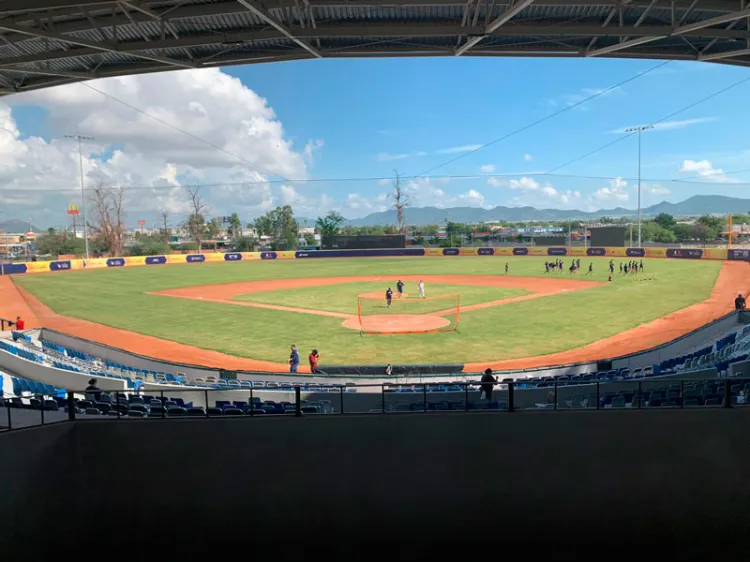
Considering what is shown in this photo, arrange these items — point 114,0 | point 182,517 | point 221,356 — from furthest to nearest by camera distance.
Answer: point 221,356, point 114,0, point 182,517

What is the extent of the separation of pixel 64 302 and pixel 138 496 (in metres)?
37.8

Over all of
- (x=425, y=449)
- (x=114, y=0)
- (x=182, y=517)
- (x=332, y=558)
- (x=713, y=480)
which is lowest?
(x=332, y=558)

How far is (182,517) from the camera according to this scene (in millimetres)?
8820

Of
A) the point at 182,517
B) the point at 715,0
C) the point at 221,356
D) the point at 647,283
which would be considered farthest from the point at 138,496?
the point at 647,283

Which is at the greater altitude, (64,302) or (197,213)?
(197,213)

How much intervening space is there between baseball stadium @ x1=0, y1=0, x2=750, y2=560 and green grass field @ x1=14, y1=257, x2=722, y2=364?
29 centimetres

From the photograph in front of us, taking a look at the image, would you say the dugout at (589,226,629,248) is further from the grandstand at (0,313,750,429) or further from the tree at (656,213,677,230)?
the grandstand at (0,313,750,429)

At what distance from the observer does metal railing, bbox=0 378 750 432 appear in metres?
8.81

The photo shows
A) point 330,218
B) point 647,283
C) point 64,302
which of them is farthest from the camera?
point 330,218

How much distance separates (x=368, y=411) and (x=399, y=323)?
20638mm

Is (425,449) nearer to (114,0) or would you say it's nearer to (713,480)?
(713,480)

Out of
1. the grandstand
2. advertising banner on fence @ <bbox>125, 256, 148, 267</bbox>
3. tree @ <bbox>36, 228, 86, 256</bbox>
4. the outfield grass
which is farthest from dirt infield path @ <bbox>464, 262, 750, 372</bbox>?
tree @ <bbox>36, 228, 86, 256</bbox>

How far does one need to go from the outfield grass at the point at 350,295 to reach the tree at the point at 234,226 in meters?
108

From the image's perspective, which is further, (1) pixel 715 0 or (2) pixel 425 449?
(1) pixel 715 0
